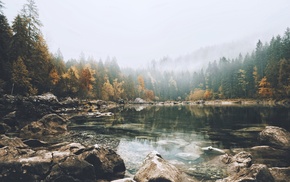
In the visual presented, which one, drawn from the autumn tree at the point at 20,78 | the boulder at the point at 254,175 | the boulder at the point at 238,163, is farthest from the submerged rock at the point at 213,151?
the autumn tree at the point at 20,78

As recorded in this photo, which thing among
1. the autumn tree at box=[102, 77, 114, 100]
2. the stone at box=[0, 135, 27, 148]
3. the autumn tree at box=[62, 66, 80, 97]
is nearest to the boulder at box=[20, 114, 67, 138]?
the stone at box=[0, 135, 27, 148]

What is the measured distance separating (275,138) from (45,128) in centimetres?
2231

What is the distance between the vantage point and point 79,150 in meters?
11.2

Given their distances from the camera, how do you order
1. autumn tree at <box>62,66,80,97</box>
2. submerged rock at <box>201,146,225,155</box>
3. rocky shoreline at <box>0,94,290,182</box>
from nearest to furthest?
1. rocky shoreline at <box>0,94,290,182</box>
2. submerged rock at <box>201,146,225,155</box>
3. autumn tree at <box>62,66,80,97</box>

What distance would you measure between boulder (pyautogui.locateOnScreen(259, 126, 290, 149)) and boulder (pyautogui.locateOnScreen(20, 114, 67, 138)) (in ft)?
65.7

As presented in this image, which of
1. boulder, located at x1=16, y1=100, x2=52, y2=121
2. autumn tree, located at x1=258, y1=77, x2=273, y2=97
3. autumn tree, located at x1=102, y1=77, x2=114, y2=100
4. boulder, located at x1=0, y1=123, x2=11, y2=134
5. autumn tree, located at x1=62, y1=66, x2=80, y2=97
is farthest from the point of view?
autumn tree, located at x1=102, y1=77, x2=114, y2=100

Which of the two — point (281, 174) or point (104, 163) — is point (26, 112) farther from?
point (281, 174)

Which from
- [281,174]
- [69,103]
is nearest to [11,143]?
[281,174]

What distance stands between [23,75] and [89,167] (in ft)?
130

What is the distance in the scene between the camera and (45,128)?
72.2 ft

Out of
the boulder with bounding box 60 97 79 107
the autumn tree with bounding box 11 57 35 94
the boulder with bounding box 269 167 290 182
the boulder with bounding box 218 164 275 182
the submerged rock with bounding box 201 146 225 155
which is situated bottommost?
the submerged rock with bounding box 201 146 225 155

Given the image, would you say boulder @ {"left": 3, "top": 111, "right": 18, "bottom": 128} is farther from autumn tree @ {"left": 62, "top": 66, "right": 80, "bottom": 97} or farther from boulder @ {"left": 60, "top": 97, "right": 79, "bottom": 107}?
autumn tree @ {"left": 62, "top": 66, "right": 80, "bottom": 97}

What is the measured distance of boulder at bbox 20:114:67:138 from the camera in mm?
20903

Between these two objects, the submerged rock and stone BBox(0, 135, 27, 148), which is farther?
the submerged rock
